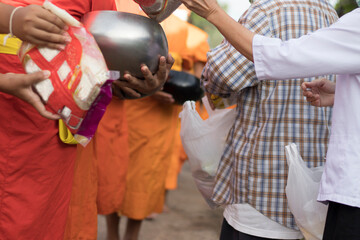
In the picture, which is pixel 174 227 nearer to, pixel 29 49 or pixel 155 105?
pixel 155 105

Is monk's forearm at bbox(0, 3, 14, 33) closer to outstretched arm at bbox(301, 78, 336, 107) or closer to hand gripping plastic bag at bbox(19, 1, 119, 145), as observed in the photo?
hand gripping plastic bag at bbox(19, 1, 119, 145)

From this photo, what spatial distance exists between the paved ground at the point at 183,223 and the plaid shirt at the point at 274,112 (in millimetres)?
2295

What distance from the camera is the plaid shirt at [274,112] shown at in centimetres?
204

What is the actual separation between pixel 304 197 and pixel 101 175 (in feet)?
5.20

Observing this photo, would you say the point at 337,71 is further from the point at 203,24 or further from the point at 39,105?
the point at 203,24

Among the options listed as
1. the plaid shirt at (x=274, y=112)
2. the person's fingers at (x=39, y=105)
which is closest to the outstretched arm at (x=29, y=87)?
the person's fingers at (x=39, y=105)

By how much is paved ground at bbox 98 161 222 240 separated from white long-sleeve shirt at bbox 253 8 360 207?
2.81 metres

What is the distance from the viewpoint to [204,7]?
162cm

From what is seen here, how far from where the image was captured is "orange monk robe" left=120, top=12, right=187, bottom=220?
12.2 ft

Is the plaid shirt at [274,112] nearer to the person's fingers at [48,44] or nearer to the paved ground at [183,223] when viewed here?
the person's fingers at [48,44]

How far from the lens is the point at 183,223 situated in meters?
4.81

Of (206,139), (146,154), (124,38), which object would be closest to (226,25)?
(124,38)

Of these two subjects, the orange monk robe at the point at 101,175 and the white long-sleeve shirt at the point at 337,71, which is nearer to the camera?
the white long-sleeve shirt at the point at 337,71

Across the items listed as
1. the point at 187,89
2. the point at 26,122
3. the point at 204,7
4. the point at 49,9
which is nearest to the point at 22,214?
the point at 26,122
